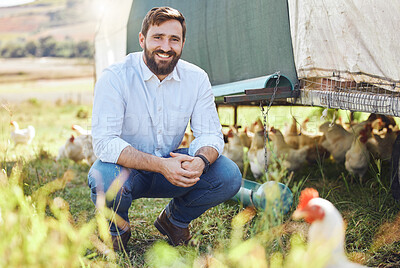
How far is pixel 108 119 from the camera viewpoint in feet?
8.68

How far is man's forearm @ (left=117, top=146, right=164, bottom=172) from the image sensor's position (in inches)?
101

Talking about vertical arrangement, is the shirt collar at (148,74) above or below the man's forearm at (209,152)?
above

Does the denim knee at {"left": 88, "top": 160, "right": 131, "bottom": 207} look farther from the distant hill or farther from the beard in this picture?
the distant hill

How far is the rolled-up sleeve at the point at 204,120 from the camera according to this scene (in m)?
2.86

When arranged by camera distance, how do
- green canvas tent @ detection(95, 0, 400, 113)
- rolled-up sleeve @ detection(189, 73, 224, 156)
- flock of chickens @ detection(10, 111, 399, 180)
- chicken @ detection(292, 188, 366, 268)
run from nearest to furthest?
chicken @ detection(292, 188, 366, 268)
green canvas tent @ detection(95, 0, 400, 113)
rolled-up sleeve @ detection(189, 73, 224, 156)
flock of chickens @ detection(10, 111, 399, 180)

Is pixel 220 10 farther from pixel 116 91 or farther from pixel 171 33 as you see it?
pixel 116 91

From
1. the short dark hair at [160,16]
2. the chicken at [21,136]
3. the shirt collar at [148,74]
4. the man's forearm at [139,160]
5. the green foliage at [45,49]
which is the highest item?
the green foliage at [45,49]

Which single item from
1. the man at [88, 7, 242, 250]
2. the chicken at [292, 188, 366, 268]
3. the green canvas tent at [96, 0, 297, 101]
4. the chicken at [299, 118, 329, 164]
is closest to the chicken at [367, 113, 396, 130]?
the chicken at [299, 118, 329, 164]

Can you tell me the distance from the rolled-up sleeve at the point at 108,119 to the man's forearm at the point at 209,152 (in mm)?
443

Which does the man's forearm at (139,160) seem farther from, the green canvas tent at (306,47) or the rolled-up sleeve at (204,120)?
the green canvas tent at (306,47)

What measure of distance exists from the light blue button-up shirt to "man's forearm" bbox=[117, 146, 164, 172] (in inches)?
3.0

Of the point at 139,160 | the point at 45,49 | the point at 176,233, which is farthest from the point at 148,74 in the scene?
the point at 45,49

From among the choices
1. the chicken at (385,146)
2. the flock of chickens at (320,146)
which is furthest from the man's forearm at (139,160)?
the chicken at (385,146)

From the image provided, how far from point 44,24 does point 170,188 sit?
3773 cm
